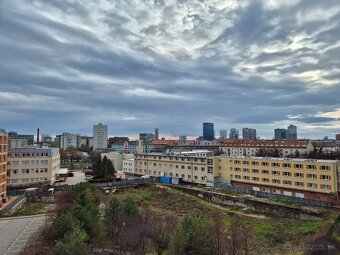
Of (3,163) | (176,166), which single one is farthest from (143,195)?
(3,163)

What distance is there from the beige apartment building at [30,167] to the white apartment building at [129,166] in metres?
23.6

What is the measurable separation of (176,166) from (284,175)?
26.8 m

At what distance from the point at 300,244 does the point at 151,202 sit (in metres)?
28.8

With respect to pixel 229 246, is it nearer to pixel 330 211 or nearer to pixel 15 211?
pixel 330 211

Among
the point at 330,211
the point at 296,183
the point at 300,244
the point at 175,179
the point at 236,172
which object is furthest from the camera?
the point at 175,179

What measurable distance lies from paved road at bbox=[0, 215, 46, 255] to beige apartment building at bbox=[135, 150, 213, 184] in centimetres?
3591

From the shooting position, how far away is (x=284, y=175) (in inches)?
2126

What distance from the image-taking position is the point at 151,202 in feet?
177

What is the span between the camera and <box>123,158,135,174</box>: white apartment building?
83606 mm

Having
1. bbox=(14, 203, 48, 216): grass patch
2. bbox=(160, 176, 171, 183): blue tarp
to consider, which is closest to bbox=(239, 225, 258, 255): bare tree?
bbox=(14, 203, 48, 216): grass patch

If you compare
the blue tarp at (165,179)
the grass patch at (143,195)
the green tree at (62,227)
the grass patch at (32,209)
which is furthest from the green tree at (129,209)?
the blue tarp at (165,179)

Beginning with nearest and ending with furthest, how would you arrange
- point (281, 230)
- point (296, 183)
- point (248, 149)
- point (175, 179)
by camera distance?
point (281, 230), point (296, 183), point (175, 179), point (248, 149)

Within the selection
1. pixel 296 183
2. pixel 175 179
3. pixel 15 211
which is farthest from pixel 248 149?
pixel 15 211

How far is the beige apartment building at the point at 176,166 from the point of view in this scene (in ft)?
217
